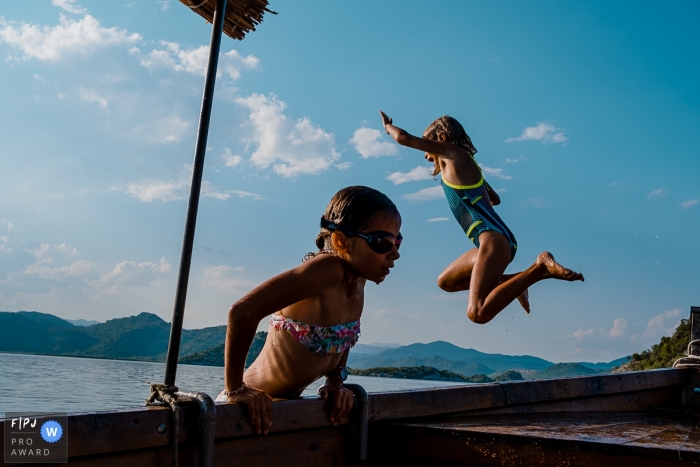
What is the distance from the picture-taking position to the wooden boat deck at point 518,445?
8.57ft

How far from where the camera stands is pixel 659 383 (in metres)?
6.68

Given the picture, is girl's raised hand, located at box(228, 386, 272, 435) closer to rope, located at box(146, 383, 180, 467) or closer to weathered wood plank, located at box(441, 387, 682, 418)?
rope, located at box(146, 383, 180, 467)

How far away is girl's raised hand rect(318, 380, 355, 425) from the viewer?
117 inches

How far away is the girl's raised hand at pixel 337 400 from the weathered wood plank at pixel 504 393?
0.24m

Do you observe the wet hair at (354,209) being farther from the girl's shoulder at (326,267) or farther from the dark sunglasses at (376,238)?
the girl's shoulder at (326,267)

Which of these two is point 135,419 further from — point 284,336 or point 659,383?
point 659,383

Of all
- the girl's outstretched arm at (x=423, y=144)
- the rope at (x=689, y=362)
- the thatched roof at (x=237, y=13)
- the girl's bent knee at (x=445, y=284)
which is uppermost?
the thatched roof at (x=237, y=13)

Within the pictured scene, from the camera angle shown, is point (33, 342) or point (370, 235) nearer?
point (370, 235)

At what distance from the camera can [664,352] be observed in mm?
70562

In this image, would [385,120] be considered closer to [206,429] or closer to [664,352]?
[206,429]

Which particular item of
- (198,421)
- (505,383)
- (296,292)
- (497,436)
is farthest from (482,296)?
(198,421)

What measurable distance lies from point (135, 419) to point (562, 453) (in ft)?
5.70

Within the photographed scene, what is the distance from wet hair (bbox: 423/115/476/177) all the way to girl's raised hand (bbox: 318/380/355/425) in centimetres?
283

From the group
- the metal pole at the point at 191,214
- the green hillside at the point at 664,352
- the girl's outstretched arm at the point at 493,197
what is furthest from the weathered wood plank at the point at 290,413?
the green hillside at the point at 664,352
